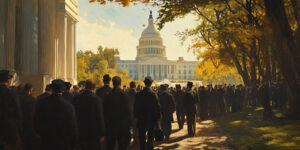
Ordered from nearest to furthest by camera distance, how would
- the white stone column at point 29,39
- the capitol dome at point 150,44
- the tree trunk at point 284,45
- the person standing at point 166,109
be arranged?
the person standing at point 166,109 → the tree trunk at point 284,45 → the white stone column at point 29,39 → the capitol dome at point 150,44

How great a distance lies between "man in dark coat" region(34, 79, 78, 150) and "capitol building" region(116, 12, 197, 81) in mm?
156427

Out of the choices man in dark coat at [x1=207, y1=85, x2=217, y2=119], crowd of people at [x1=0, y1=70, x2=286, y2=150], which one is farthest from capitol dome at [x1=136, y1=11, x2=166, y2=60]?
crowd of people at [x1=0, y1=70, x2=286, y2=150]

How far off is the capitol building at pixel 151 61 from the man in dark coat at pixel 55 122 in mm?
156427

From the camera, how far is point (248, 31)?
1889 centimetres

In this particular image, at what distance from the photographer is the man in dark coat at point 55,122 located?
4668 mm

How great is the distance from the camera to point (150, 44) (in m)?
161

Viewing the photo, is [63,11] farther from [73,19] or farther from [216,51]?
[216,51]

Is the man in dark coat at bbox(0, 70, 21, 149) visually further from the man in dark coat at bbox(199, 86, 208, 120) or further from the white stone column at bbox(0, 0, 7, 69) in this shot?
the man in dark coat at bbox(199, 86, 208, 120)

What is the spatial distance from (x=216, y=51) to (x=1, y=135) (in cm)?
2620

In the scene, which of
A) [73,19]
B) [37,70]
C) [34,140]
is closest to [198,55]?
[73,19]

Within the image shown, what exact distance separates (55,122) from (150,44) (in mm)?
157529

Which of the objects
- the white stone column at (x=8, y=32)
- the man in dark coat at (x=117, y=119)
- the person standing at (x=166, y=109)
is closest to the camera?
the man in dark coat at (x=117, y=119)

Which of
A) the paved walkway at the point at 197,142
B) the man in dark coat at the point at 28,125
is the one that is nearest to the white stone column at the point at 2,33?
the paved walkway at the point at 197,142

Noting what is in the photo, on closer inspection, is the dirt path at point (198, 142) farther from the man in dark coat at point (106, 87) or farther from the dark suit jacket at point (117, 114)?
the dark suit jacket at point (117, 114)
